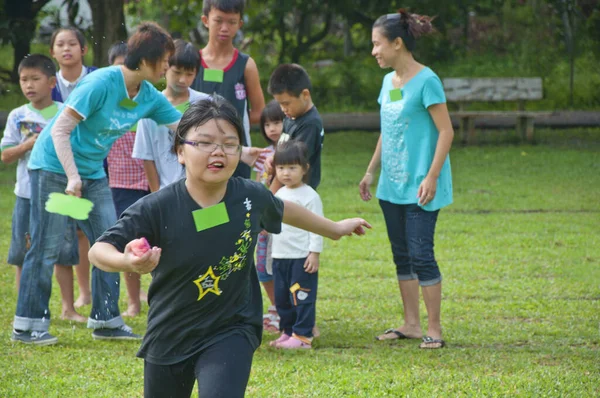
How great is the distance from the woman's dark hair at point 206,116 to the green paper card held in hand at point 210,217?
11.0 inches

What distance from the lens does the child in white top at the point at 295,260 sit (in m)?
5.17

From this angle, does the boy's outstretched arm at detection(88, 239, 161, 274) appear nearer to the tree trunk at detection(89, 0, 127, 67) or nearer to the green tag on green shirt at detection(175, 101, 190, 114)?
the green tag on green shirt at detection(175, 101, 190, 114)

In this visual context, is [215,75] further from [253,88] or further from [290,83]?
[290,83]

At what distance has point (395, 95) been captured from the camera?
520 centimetres

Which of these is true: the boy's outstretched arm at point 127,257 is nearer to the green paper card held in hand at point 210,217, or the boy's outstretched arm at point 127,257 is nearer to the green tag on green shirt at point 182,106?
the green paper card held in hand at point 210,217

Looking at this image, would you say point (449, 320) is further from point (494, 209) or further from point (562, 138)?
point (562, 138)

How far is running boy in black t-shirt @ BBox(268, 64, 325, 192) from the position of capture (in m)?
5.32

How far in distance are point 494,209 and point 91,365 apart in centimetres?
625

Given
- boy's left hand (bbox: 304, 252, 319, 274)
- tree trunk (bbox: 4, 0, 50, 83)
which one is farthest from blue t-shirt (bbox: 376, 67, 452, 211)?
tree trunk (bbox: 4, 0, 50, 83)

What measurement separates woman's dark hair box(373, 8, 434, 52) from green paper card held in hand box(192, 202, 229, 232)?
2.25 m

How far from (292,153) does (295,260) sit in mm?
610

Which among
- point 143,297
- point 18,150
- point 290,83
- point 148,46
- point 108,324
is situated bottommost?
point 143,297

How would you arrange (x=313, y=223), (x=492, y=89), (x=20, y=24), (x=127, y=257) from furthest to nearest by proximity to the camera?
(x=20, y=24) < (x=492, y=89) < (x=313, y=223) < (x=127, y=257)

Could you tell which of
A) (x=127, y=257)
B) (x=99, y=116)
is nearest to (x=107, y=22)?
(x=99, y=116)
